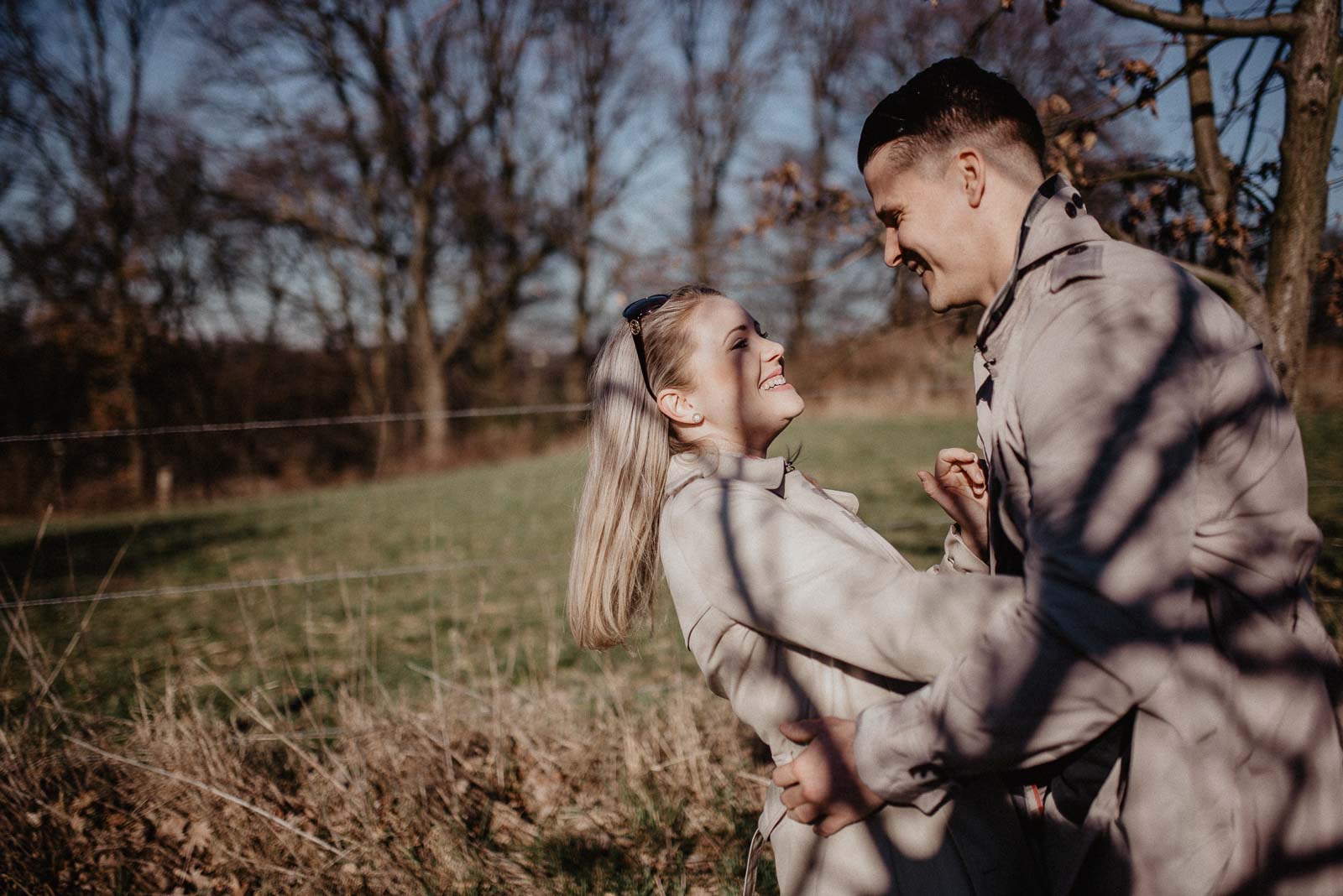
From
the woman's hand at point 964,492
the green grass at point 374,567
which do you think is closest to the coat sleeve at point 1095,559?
the woman's hand at point 964,492

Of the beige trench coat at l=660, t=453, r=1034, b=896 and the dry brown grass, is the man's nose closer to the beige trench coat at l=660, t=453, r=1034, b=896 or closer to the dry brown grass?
the beige trench coat at l=660, t=453, r=1034, b=896

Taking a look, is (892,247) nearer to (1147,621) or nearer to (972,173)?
(972,173)

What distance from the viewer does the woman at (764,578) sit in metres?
1.19

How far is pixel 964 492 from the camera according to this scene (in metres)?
1.78

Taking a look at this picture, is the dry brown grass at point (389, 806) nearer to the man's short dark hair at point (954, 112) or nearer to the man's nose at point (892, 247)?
the man's nose at point (892, 247)

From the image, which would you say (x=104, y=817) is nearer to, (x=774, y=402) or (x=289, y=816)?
(x=289, y=816)

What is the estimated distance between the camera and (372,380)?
24.7 meters

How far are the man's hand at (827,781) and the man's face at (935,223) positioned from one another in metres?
0.84

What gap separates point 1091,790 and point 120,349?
22598 mm

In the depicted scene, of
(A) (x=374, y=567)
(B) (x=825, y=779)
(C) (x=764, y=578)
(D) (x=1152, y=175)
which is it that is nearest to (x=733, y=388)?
(C) (x=764, y=578)

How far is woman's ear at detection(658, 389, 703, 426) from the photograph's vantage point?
172 centimetres

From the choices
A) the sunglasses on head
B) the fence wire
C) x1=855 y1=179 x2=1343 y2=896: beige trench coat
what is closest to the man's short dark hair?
x1=855 y1=179 x2=1343 y2=896: beige trench coat

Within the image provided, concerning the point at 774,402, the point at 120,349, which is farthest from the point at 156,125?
the point at 774,402

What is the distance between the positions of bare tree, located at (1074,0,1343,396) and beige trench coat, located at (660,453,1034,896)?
2.23 metres
